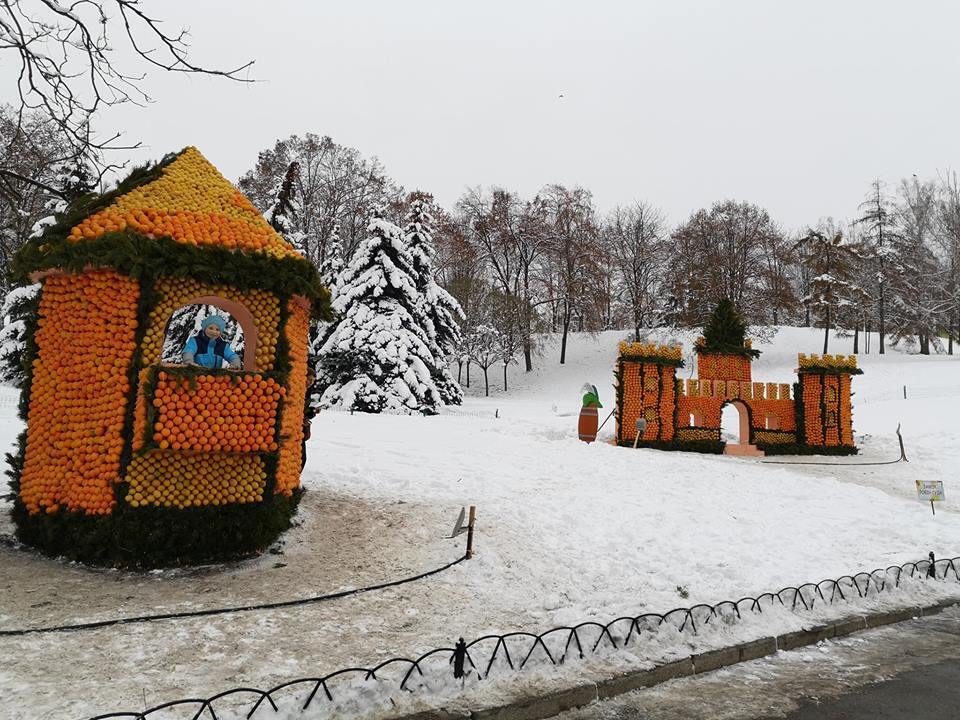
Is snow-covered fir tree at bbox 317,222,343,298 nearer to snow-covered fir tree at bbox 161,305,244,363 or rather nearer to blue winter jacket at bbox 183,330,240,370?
snow-covered fir tree at bbox 161,305,244,363

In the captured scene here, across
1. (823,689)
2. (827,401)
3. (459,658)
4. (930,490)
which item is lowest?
(823,689)

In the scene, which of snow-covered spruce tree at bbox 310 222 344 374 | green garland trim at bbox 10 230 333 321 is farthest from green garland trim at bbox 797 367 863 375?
green garland trim at bbox 10 230 333 321

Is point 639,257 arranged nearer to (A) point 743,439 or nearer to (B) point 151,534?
(A) point 743,439

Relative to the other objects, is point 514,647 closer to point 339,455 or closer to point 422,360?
point 339,455

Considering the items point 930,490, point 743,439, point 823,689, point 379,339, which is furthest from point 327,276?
point 823,689

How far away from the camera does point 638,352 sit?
60.1 feet

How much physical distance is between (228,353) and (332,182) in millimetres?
23799

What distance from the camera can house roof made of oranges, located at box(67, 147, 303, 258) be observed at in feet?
21.1

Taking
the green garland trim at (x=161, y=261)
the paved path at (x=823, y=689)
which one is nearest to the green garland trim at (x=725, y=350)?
the paved path at (x=823, y=689)

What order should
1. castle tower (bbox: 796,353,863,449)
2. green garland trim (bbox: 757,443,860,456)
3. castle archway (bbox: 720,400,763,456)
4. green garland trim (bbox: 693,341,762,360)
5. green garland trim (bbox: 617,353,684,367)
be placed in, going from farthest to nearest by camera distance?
green garland trim (bbox: 693,341,762,360)
castle archway (bbox: 720,400,763,456)
castle tower (bbox: 796,353,863,449)
green garland trim (bbox: 617,353,684,367)
green garland trim (bbox: 757,443,860,456)

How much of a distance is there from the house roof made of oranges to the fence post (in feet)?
15.2

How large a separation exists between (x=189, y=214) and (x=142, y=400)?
214cm

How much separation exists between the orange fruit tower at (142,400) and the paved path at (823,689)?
13.6ft

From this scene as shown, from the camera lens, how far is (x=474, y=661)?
4395 mm
